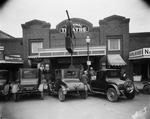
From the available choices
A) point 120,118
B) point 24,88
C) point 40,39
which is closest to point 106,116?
point 120,118

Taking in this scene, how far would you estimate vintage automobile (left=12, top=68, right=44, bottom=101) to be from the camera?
25.1ft

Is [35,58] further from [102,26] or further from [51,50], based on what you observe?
[102,26]

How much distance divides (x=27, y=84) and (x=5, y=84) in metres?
1.43

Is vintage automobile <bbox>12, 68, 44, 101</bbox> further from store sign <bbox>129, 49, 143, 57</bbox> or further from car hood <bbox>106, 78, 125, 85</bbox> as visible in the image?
store sign <bbox>129, 49, 143, 57</bbox>

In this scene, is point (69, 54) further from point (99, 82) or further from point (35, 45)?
point (99, 82)

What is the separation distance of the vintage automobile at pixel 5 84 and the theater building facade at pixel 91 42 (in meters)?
7.03

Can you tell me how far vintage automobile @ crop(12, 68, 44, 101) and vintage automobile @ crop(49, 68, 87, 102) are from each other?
96 cm

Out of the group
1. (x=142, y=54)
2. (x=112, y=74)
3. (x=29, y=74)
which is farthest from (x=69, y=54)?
(x=142, y=54)

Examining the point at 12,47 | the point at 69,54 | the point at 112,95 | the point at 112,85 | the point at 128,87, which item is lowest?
the point at 112,95

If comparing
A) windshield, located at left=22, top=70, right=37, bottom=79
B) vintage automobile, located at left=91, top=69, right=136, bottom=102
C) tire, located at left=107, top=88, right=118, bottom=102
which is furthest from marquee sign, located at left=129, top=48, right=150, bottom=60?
windshield, located at left=22, top=70, right=37, bottom=79

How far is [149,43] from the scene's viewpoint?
1656cm

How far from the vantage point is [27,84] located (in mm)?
7922

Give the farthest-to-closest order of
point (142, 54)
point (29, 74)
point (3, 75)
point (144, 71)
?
point (144, 71) → point (142, 54) → point (29, 74) → point (3, 75)

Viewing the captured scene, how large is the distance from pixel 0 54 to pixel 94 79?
11.0m
